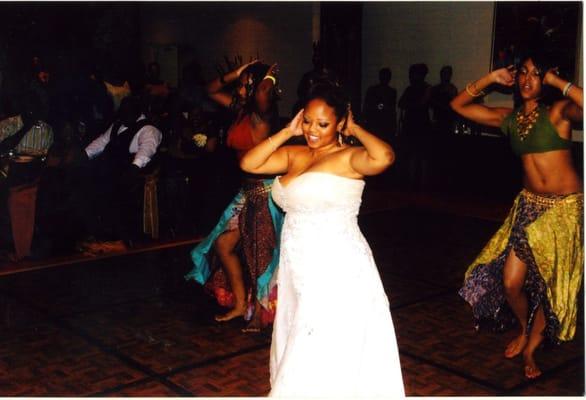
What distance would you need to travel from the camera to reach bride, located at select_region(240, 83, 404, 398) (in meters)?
3.10

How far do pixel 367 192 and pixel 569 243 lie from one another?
5.42m

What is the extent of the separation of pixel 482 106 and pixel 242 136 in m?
1.31

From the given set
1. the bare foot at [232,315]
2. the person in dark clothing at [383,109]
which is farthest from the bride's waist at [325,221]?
the person in dark clothing at [383,109]

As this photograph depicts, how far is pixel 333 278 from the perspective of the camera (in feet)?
10.3

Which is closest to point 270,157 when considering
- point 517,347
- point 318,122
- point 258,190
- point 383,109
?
point 318,122

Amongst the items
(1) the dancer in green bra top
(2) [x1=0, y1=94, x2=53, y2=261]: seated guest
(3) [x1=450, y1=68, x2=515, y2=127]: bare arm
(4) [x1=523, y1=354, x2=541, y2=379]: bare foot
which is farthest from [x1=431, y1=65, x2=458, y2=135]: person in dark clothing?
(4) [x1=523, y1=354, x2=541, y2=379]: bare foot

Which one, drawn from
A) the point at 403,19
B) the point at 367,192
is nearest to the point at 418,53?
the point at 403,19

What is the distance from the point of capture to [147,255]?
6512 mm

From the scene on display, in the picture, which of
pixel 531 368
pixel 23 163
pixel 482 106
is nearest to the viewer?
pixel 531 368

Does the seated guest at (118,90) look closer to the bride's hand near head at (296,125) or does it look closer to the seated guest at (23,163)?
the seated guest at (23,163)

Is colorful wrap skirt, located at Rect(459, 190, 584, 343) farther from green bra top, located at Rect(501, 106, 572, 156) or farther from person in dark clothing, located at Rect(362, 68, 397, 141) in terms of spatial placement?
person in dark clothing, located at Rect(362, 68, 397, 141)

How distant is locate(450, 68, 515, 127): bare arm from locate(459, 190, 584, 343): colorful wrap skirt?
0.41 metres

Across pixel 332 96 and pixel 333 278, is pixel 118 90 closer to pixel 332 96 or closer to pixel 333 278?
pixel 332 96

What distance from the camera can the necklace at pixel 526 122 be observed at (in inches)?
156
